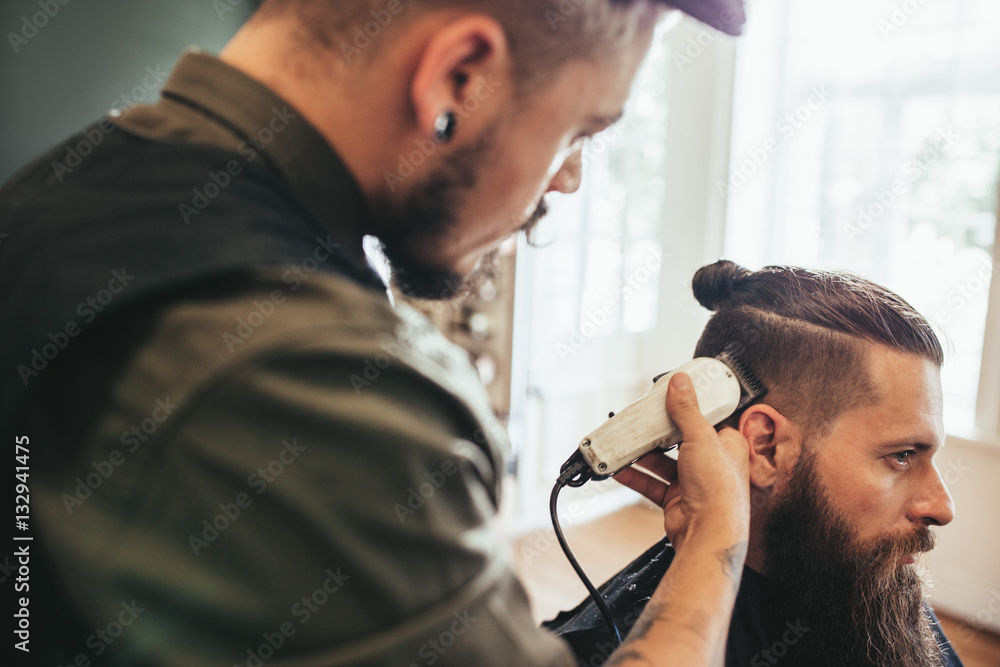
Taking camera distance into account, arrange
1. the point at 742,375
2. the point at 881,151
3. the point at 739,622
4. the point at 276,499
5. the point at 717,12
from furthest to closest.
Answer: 1. the point at 881,151
2. the point at 739,622
3. the point at 742,375
4. the point at 717,12
5. the point at 276,499

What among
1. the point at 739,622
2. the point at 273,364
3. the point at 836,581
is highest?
the point at 273,364

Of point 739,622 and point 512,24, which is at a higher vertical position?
point 512,24

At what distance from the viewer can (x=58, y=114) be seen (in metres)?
2.16

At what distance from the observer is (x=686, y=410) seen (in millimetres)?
1017

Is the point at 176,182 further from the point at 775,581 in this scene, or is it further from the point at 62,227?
the point at 775,581

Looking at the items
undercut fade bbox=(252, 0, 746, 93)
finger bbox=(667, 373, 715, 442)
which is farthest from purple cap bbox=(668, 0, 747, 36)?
finger bbox=(667, 373, 715, 442)

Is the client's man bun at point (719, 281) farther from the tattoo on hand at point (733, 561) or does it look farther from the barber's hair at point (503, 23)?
the barber's hair at point (503, 23)

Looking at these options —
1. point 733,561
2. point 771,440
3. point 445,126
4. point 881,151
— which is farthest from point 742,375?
point 881,151

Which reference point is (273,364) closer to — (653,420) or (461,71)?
(461,71)

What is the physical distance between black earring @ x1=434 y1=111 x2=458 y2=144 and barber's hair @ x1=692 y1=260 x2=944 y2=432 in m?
0.86

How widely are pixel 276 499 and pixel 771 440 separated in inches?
41.0

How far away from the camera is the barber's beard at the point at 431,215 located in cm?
Answer: 54

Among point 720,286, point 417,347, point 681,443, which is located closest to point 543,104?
point 417,347

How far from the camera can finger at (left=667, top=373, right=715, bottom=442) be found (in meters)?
1.00
